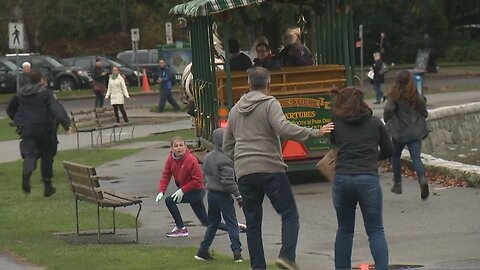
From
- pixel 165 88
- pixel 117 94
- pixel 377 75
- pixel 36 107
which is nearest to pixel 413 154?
pixel 36 107

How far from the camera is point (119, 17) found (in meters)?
66.8

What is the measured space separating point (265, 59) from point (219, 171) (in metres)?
6.68

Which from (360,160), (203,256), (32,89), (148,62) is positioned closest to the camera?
(360,160)

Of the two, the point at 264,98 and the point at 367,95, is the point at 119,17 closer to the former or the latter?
the point at 367,95

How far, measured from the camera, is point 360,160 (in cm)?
946

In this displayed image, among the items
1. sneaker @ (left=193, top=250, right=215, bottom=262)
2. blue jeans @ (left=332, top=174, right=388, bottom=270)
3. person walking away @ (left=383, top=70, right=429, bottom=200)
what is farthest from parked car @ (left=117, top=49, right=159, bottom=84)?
blue jeans @ (left=332, top=174, right=388, bottom=270)

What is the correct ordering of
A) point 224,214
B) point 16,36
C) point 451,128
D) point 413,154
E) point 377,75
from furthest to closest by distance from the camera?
point 377,75, point 16,36, point 451,128, point 413,154, point 224,214

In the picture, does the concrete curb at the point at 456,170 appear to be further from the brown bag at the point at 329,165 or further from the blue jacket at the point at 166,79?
the blue jacket at the point at 166,79

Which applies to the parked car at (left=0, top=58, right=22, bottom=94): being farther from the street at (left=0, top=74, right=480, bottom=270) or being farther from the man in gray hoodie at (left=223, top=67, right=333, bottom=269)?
the man in gray hoodie at (left=223, top=67, right=333, bottom=269)

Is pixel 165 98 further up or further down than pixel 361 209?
further down

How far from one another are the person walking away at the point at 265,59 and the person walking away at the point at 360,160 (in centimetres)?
841

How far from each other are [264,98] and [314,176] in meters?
9.33

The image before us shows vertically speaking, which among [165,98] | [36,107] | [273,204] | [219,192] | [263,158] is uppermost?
[36,107]

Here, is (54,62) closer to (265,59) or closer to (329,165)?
(265,59)
